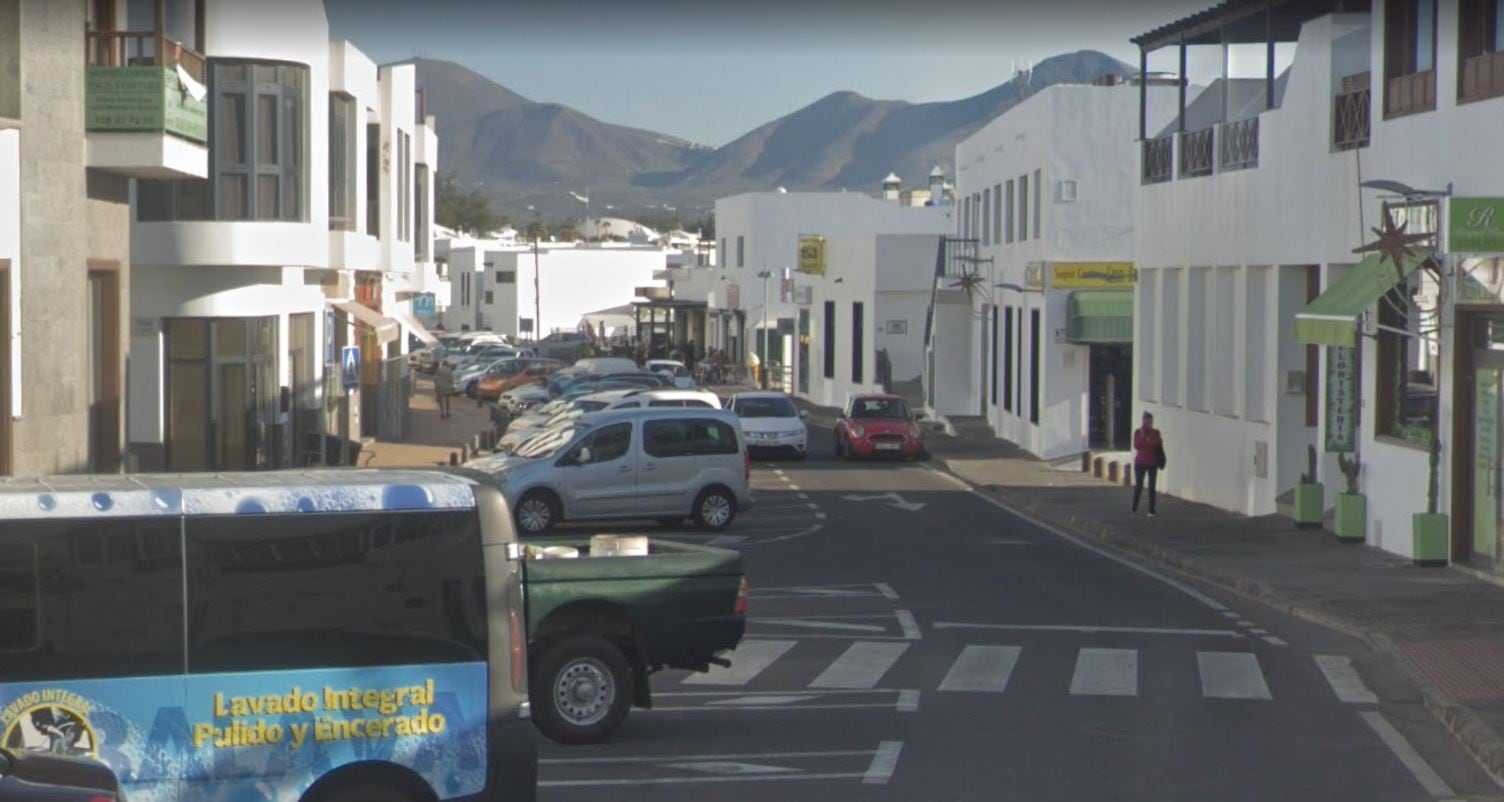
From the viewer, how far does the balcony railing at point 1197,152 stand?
1464 inches

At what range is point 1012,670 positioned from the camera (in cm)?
1723

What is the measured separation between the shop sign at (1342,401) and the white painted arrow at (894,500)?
Answer: 8.71 metres

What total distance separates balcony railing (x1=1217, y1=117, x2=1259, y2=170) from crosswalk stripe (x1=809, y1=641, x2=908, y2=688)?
18.3 meters

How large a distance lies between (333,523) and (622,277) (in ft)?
411

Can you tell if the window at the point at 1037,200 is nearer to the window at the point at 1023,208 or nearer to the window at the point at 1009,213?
the window at the point at 1023,208

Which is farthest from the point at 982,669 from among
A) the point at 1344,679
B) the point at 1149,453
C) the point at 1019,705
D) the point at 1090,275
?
the point at 1090,275

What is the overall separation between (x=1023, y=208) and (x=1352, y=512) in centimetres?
2689

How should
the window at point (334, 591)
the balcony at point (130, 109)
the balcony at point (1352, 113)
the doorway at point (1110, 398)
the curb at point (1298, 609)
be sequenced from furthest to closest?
1. the doorway at point (1110, 398)
2. the balcony at point (1352, 113)
3. the balcony at point (130, 109)
4. the curb at point (1298, 609)
5. the window at point (334, 591)

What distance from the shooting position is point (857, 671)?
17156mm

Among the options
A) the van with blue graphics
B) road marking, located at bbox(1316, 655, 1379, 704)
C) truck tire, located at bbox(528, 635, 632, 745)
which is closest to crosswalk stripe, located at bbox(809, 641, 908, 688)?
truck tire, located at bbox(528, 635, 632, 745)

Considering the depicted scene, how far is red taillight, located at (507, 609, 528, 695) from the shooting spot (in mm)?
9641

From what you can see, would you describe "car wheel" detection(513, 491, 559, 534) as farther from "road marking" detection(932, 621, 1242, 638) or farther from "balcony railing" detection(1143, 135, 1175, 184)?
"balcony railing" detection(1143, 135, 1175, 184)

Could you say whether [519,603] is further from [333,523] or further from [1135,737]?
[1135,737]

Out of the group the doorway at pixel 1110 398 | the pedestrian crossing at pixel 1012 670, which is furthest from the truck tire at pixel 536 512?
the doorway at pixel 1110 398
